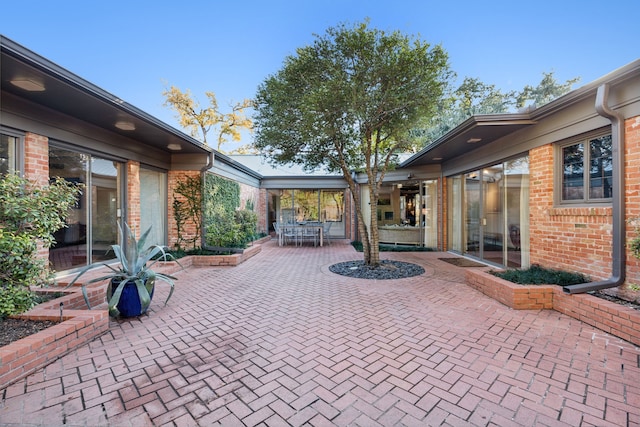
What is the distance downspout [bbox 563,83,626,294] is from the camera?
334 cm

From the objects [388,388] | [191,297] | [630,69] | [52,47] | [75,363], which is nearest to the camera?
[388,388]

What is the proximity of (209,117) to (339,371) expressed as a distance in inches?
781

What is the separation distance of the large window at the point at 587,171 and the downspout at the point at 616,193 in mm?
441

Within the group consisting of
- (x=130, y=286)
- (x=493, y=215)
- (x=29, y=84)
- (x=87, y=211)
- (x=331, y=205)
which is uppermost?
(x=29, y=84)

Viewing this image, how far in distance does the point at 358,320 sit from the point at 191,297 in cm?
259

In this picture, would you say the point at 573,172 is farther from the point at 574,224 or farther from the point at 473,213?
the point at 473,213

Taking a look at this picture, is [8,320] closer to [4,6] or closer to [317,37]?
[317,37]

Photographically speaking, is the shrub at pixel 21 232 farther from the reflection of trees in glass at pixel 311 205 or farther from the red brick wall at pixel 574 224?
the reflection of trees in glass at pixel 311 205

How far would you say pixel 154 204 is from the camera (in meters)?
7.07

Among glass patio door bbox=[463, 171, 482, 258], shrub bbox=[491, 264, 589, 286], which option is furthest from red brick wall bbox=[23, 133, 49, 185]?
glass patio door bbox=[463, 171, 482, 258]

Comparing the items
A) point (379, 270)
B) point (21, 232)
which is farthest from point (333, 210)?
point (21, 232)

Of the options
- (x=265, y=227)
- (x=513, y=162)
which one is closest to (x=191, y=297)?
(x=513, y=162)

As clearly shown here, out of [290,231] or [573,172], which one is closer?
[573,172]

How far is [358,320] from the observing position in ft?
11.1
